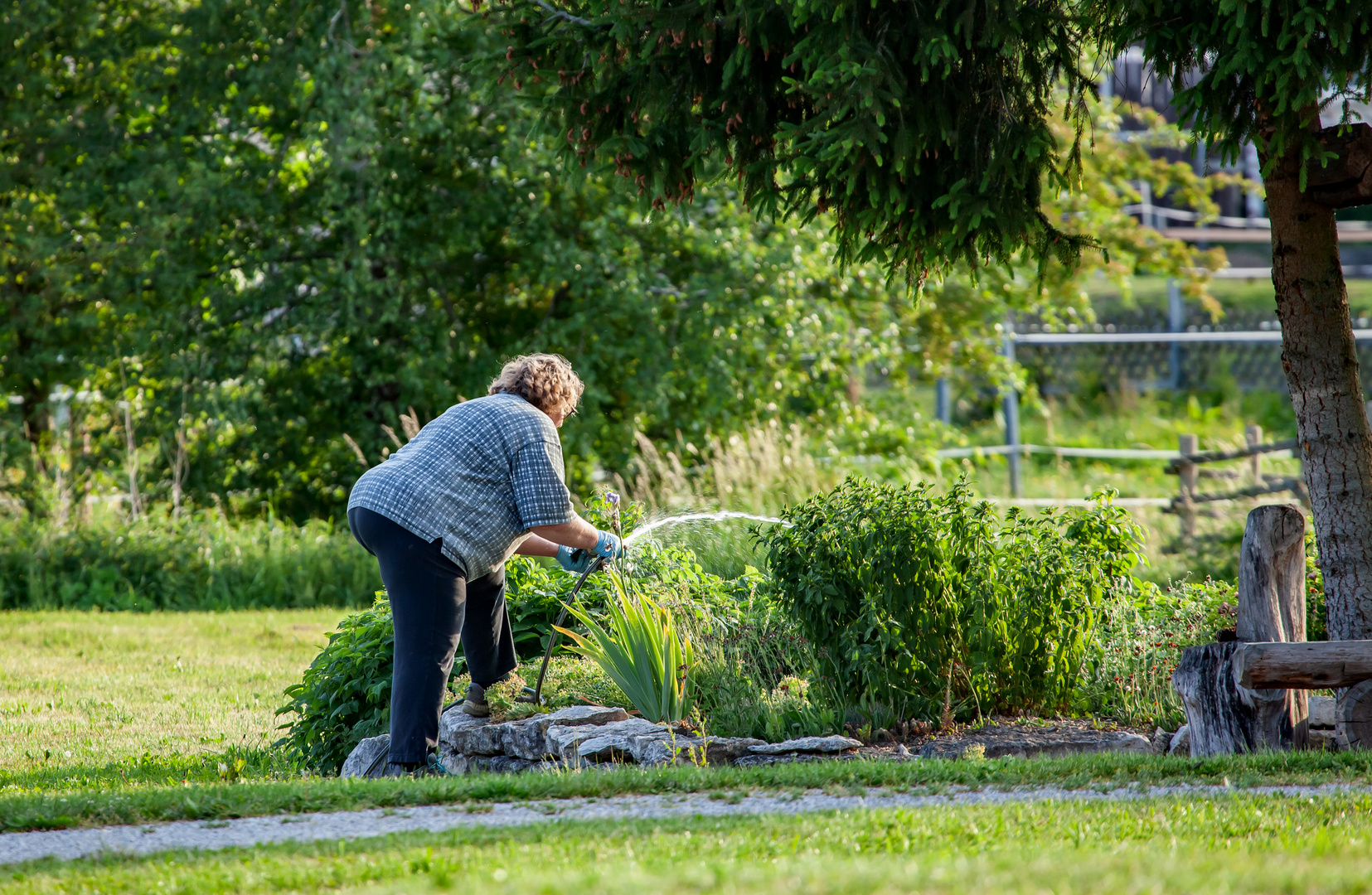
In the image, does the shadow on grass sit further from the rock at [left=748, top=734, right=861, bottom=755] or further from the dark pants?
the dark pants

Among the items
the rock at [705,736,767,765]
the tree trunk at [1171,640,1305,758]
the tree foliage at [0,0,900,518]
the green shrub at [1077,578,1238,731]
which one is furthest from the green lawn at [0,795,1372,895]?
the tree foliage at [0,0,900,518]

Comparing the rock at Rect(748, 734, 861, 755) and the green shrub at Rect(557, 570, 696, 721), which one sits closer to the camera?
the rock at Rect(748, 734, 861, 755)

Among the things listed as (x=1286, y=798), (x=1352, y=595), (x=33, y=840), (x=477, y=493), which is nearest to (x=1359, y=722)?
(x=1352, y=595)

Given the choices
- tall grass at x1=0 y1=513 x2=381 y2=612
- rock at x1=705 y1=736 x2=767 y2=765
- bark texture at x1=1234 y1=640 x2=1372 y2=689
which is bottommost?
rock at x1=705 y1=736 x2=767 y2=765

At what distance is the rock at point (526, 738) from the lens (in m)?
5.54

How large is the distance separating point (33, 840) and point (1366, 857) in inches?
145

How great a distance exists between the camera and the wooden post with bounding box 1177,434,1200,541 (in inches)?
467

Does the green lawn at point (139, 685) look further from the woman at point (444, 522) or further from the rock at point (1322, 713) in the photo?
the rock at point (1322, 713)

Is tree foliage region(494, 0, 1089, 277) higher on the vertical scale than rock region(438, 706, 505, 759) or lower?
higher

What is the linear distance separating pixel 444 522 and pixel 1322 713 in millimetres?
3623

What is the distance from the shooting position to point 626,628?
5.64m

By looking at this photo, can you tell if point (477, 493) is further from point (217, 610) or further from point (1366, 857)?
point (217, 610)

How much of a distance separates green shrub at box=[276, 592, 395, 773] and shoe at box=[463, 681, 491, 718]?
65 centimetres

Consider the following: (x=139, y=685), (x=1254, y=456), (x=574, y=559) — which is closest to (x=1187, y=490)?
(x=1254, y=456)
